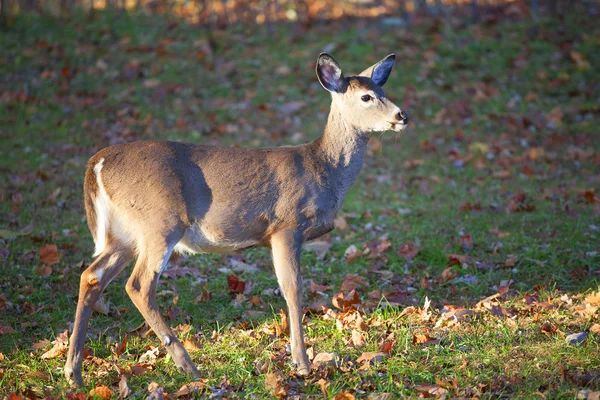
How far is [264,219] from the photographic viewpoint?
190 inches

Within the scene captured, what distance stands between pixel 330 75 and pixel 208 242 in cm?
153

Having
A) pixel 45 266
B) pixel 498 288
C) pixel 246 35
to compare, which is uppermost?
pixel 246 35

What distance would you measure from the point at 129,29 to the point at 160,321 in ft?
30.2

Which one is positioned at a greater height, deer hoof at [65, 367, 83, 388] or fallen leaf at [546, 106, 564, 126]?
fallen leaf at [546, 106, 564, 126]

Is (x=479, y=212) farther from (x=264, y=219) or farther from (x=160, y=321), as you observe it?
(x=160, y=321)

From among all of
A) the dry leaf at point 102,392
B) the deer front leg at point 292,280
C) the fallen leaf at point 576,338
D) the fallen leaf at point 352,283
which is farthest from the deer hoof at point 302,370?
the fallen leaf at point 576,338

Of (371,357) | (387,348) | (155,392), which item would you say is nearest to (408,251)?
(387,348)

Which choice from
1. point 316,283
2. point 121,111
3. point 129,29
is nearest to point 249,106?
point 121,111

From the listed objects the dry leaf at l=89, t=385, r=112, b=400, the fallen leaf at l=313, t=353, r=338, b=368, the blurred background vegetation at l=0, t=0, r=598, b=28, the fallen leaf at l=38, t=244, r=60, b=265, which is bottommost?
the fallen leaf at l=313, t=353, r=338, b=368

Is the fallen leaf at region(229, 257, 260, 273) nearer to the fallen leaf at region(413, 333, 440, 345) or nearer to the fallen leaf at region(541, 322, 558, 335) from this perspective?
the fallen leaf at region(413, 333, 440, 345)

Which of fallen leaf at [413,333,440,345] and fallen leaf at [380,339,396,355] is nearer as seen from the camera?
fallen leaf at [380,339,396,355]

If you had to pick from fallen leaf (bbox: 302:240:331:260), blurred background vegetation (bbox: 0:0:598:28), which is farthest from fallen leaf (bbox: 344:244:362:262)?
blurred background vegetation (bbox: 0:0:598:28)

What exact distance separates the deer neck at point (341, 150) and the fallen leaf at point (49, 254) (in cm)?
267

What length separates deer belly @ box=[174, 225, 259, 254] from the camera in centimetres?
474
